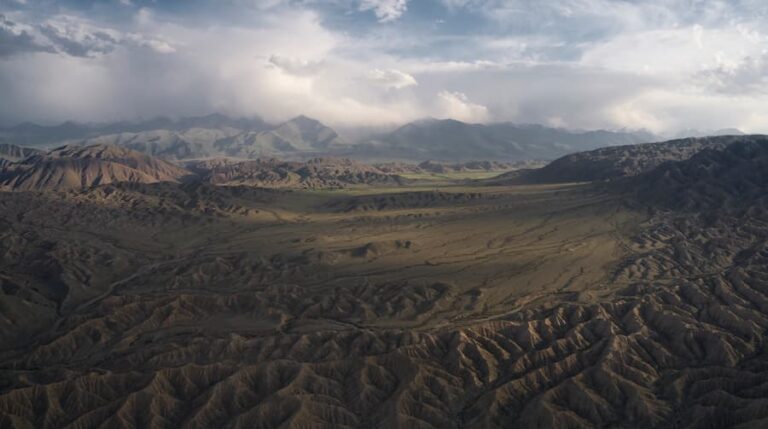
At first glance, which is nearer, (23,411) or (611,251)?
(23,411)

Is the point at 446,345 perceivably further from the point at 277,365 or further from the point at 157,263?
the point at 157,263

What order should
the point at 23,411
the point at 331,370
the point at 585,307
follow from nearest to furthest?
the point at 23,411, the point at 331,370, the point at 585,307

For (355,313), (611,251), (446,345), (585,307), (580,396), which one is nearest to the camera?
(580,396)

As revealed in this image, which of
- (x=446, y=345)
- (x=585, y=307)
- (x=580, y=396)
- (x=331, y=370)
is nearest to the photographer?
(x=580, y=396)

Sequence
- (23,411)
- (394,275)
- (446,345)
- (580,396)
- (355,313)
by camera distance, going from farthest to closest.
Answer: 1. (394,275)
2. (355,313)
3. (446,345)
4. (580,396)
5. (23,411)

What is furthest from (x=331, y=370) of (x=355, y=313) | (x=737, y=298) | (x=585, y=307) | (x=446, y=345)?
(x=737, y=298)

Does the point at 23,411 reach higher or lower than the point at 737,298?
lower

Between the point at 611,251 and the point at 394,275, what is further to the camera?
the point at 611,251

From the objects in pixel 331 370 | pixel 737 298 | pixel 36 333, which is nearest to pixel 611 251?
pixel 737 298

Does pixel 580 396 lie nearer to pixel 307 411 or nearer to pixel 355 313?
pixel 307 411
